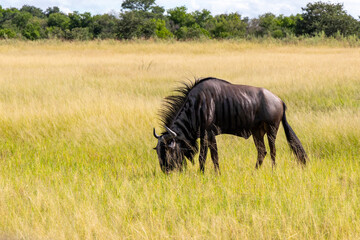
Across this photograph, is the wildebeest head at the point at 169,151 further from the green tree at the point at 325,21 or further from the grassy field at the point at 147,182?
the green tree at the point at 325,21

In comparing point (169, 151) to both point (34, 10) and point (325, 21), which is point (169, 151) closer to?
point (325, 21)

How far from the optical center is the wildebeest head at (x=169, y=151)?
13.7 ft

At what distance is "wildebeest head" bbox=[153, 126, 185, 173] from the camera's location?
164 inches

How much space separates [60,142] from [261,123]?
3.28 metres

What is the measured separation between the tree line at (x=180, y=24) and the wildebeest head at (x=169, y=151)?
2880 cm

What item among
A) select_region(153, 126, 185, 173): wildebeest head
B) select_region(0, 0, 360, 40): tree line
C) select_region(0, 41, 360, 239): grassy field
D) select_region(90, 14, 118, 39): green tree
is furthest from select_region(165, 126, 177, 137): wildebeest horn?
select_region(90, 14, 118, 39): green tree

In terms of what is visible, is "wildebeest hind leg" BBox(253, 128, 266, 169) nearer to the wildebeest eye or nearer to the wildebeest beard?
the wildebeest beard

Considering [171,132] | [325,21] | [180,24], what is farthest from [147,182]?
[180,24]

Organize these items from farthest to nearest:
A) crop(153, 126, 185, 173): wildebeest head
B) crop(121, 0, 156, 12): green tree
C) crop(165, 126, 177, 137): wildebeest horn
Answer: crop(121, 0, 156, 12): green tree, crop(153, 126, 185, 173): wildebeest head, crop(165, 126, 177, 137): wildebeest horn

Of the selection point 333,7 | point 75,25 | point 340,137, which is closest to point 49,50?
point 340,137

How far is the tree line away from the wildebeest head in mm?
28803

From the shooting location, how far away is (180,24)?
63.2 metres

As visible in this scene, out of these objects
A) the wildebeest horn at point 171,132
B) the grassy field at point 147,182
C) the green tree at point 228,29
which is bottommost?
the grassy field at point 147,182

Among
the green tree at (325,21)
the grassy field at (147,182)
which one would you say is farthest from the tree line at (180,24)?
the grassy field at (147,182)
